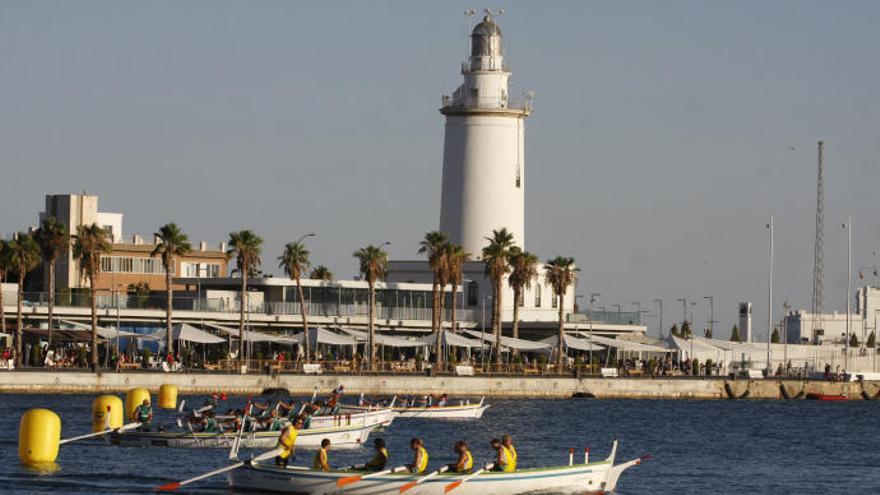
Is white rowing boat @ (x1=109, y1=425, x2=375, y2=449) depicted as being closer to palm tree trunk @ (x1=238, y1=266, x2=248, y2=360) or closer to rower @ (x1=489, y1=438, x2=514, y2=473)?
rower @ (x1=489, y1=438, x2=514, y2=473)

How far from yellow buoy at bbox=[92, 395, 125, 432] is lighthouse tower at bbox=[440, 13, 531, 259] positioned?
5973cm

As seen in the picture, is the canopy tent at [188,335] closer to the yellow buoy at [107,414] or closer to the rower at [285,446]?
the yellow buoy at [107,414]

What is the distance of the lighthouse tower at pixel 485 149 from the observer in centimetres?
12900

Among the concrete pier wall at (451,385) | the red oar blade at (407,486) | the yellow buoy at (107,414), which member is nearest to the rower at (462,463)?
the red oar blade at (407,486)

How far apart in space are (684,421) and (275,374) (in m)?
22.6

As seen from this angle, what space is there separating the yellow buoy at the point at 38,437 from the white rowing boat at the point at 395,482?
9.81m

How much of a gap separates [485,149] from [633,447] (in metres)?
50.4

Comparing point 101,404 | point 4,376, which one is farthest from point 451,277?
point 101,404

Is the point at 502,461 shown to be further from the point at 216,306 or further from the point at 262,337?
the point at 216,306

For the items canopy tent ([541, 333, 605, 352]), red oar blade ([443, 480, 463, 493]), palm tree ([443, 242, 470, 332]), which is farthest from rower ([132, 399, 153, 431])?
canopy tent ([541, 333, 605, 352])

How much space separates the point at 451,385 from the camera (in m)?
110

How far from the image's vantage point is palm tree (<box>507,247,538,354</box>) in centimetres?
12406

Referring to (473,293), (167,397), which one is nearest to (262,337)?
(473,293)

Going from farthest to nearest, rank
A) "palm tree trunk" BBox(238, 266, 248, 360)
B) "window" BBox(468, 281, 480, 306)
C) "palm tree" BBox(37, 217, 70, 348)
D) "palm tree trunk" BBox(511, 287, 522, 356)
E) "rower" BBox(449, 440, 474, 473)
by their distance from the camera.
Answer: "window" BBox(468, 281, 480, 306) < "palm tree trunk" BBox(511, 287, 522, 356) < "palm tree" BBox(37, 217, 70, 348) < "palm tree trunk" BBox(238, 266, 248, 360) < "rower" BBox(449, 440, 474, 473)
